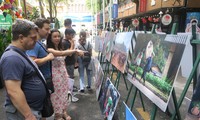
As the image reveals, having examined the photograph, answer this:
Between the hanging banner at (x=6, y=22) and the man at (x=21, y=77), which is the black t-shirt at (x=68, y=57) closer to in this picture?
the man at (x=21, y=77)

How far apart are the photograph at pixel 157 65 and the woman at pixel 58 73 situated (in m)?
1.14

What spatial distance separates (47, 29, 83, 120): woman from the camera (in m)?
3.13

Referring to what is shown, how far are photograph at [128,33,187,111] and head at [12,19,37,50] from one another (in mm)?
1308

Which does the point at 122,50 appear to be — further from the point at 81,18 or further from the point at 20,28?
the point at 81,18

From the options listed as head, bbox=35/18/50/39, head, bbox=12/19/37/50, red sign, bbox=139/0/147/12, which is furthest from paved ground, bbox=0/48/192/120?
red sign, bbox=139/0/147/12

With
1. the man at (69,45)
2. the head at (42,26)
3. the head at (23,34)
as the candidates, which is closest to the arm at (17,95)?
the head at (23,34)

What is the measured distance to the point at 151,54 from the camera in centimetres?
240

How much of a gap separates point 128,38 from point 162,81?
1537 mm

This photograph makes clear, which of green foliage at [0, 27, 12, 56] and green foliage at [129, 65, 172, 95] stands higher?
green foliage at [0, 27, 12, 56]

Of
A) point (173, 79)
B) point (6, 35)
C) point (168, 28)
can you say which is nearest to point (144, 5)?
point (168, 28)

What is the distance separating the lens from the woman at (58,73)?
313 centimetres

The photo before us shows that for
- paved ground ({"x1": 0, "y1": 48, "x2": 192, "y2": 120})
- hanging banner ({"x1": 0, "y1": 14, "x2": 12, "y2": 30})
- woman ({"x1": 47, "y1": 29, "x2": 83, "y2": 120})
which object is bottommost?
paved ground ({"x1": 0, "y1": 48, "x2": 192, "y2": 120})

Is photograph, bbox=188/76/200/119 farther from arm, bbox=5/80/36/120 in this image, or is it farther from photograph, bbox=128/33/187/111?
arm, bbox=5/80/36/120

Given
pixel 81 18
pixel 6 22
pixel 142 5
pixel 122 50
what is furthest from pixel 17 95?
pixel 81 18
